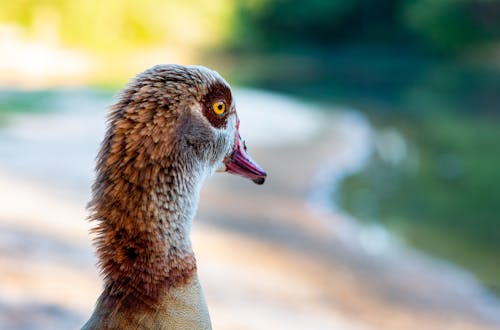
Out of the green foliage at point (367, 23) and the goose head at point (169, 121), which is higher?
the green foliage at point (367, 23)

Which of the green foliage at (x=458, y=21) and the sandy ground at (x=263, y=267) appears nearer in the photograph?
the sandy ground at (x=263, y=267)

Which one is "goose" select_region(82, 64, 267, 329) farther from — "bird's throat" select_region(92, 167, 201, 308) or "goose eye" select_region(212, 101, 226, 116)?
"goose eye" select_region(212, 101, 226, 116)

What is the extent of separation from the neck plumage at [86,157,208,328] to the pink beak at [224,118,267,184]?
39 centimetres

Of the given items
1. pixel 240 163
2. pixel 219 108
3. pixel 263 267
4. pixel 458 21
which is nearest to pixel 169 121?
pixel 219 108

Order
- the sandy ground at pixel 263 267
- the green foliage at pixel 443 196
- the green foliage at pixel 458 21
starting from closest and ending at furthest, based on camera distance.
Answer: the sandy ground at pixel 263 267 < the green foliage at pixel 443 196 < the green foliage at pixel 458 21

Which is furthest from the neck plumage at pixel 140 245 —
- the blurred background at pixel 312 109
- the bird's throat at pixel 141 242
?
the blurred background at pixel 312 109

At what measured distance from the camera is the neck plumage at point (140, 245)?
1867mm

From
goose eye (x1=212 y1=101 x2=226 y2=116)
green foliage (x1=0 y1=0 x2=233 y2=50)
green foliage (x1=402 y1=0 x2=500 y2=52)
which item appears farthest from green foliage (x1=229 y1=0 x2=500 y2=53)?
goose eye (x1=212 y1=101 x2=226 y2=116)

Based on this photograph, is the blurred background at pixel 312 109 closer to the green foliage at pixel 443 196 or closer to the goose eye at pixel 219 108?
the green foliage at pixel 443 196

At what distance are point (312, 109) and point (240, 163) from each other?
659 inches

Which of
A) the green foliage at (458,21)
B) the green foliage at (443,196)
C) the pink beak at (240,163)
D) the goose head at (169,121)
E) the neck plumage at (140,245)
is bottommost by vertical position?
the neck plumage at (140,245)

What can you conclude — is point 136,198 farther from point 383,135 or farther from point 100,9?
point 100,9

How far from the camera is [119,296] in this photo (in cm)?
188

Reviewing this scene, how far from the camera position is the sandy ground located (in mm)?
5504
